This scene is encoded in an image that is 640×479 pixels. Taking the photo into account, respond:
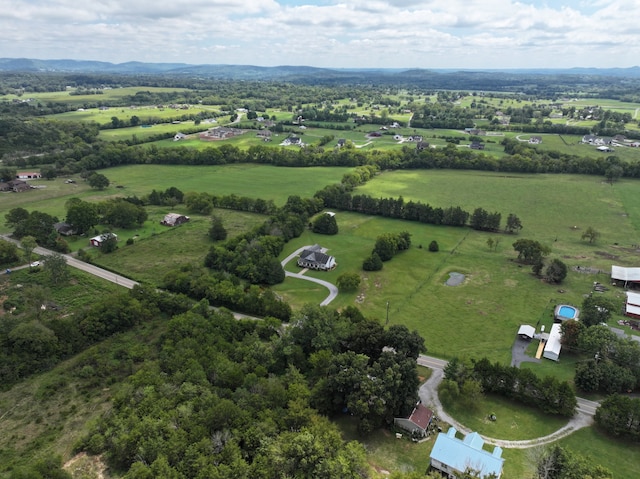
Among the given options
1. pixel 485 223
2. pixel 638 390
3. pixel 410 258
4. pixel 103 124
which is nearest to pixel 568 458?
pixel 638 390

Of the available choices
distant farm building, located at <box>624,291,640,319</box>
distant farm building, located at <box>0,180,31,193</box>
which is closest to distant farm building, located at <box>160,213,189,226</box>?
distant farm building, located at <box>0,180,31,193</box>

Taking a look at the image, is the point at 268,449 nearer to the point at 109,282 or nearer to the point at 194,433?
the point at 194,433

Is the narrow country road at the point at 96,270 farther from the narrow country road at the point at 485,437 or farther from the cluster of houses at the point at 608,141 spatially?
the cluster of houses at the point at 608,141

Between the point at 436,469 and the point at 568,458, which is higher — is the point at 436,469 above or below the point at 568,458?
below

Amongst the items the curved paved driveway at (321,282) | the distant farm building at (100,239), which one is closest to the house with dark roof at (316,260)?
the curved paved driveway at (321,282)

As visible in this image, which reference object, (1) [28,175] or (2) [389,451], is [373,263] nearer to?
(2) [389,451]

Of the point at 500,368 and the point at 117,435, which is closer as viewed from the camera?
the point at 117,435
